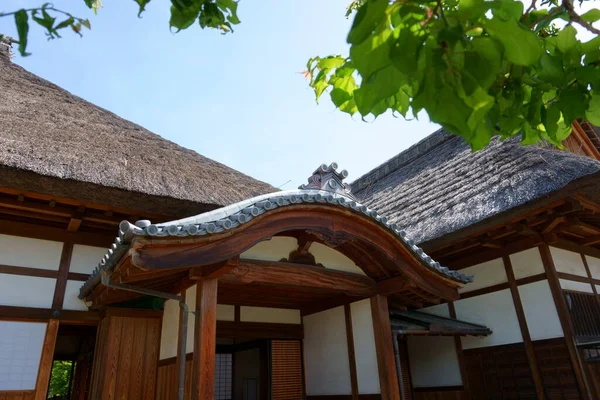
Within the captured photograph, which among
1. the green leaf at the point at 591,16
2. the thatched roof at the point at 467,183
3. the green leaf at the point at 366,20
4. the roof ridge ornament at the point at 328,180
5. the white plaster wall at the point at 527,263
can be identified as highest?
the thatched roof at the point at 467,183

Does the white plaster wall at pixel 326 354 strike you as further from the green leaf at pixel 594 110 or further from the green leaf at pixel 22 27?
the green leaf at pixel 22 27

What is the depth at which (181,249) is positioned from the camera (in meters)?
3.34

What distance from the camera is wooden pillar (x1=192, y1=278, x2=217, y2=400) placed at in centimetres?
338

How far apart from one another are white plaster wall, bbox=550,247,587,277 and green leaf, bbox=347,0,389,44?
6.18m

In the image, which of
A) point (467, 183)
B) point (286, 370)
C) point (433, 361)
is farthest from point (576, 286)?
point (286, 370)

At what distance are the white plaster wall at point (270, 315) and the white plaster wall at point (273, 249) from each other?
162 centimetres

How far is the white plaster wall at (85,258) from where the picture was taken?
4.90 m

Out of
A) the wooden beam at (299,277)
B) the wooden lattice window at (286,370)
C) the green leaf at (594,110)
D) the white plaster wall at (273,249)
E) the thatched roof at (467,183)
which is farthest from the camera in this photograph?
the wooden lattice window at (286,370)

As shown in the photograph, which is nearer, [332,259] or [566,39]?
[566,39]

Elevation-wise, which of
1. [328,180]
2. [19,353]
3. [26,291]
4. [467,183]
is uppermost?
[467,183]

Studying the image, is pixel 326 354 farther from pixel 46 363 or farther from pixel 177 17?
pixel 177 17

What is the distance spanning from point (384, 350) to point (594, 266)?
4.65m

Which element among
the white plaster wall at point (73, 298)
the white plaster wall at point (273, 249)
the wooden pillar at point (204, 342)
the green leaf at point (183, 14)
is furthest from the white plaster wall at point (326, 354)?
the green leaf at point (183, 14)

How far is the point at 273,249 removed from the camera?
441cm
